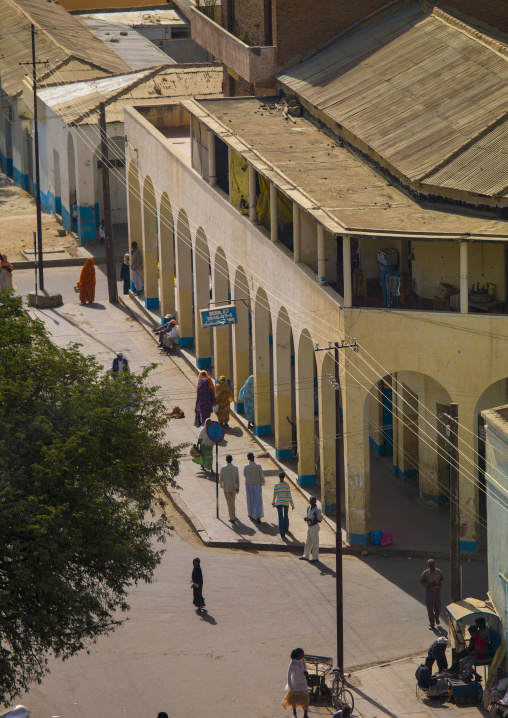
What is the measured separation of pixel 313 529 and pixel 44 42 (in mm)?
36454

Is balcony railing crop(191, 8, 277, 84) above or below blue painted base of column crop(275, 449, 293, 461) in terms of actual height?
above

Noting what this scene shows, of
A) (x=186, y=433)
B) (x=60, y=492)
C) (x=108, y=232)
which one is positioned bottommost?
(x=186, y=433)

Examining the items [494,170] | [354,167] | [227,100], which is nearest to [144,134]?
[227,100]

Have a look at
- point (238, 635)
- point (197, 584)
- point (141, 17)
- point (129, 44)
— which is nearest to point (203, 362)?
point (197, 584)

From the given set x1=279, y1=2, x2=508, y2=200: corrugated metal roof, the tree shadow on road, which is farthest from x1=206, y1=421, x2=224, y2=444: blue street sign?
x1=279, y1=2, x2=508, y2=200: corrugated metal roof

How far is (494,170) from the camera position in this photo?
77.2ft

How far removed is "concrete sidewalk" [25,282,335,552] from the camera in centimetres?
2464

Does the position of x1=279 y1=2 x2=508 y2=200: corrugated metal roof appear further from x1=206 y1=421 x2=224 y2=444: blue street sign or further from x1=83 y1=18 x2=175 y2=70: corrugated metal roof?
x1=83 y1=18 x2=175 y2=70: corrugated metal roof

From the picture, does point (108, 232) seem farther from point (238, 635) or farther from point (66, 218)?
point (238, 635)

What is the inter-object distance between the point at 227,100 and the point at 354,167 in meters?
6.26

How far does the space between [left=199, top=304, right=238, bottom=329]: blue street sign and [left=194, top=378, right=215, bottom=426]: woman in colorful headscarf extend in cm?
137

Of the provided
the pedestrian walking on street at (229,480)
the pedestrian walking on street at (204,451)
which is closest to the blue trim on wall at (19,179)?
the pedestrian walking on street at (204,451)

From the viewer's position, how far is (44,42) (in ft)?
180

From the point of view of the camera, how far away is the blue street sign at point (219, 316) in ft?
93.0
